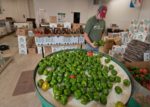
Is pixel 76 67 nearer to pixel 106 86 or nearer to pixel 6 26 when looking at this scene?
pixel 106 86

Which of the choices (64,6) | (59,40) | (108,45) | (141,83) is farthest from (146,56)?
(64,6)

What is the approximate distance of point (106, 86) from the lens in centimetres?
114

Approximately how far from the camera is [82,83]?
3.80 ft

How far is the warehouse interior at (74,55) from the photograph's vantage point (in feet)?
3.63

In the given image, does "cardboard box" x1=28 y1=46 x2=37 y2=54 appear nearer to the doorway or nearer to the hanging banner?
the doorway

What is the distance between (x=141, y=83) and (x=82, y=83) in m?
0.94

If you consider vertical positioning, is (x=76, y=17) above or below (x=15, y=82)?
above

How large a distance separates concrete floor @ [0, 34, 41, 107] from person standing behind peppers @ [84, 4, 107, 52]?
1451mm

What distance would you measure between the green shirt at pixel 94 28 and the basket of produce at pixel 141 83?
2.71ft

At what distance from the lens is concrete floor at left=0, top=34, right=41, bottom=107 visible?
2.25 m

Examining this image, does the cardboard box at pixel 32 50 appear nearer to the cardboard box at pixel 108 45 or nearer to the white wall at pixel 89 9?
the white wall at pixel 89 9

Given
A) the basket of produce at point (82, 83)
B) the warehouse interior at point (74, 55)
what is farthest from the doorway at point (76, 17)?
the basket of produce at point (82, 83)

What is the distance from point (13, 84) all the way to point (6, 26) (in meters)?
5.34

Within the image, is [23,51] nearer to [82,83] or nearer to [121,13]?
[82,83]
